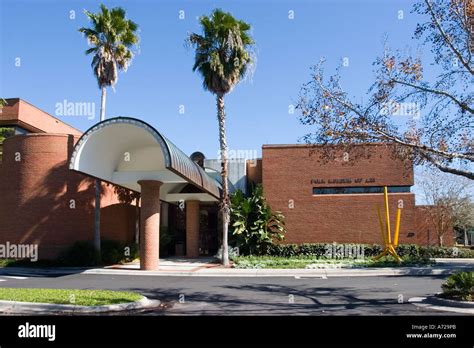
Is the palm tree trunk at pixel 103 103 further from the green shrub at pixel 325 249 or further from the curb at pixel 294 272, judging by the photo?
the green shrub at pixel 325 249

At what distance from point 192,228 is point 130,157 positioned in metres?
6.71

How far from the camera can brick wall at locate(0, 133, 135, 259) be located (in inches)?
954

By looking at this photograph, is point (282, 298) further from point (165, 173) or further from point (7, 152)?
point (7, 152)

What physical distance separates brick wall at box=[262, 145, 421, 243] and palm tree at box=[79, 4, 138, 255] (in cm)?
1025

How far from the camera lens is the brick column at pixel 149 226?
807 inches

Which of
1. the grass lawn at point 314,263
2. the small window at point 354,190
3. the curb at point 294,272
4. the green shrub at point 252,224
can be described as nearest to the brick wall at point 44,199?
the curb at point 294,272

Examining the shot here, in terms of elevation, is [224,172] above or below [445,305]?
above

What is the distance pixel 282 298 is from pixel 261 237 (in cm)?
1282

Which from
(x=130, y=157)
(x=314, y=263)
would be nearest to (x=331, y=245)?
(x=314, y=263)

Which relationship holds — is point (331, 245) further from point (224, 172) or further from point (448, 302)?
point (448, 302)

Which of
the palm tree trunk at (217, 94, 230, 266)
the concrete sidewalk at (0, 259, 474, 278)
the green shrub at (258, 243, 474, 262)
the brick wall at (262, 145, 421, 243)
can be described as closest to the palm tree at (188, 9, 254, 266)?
the palm tree trunk at (217, 94, 230, 266)

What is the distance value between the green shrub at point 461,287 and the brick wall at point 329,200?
16.5 metres

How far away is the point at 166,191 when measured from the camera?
27453 millimetres

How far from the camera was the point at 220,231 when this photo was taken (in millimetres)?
27062
